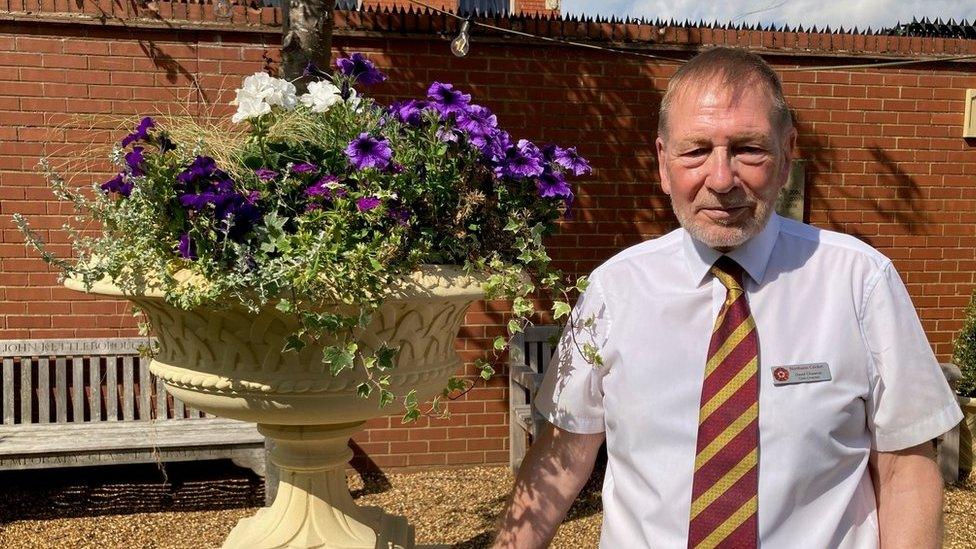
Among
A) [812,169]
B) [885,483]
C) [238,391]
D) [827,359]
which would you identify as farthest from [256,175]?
[812,169]

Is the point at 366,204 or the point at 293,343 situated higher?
the point at 366,204

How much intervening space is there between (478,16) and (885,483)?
3857 mm

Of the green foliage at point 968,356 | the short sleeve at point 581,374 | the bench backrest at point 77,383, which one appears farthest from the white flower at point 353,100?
the green foliage at point 968,356

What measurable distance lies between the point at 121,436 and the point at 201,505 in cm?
64

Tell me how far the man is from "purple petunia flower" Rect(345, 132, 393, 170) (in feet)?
1.82

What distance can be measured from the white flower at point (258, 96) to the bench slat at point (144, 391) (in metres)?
3.37

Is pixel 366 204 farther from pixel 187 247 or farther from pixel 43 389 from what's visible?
pixel 43 389

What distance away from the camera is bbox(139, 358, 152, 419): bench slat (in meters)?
4.73

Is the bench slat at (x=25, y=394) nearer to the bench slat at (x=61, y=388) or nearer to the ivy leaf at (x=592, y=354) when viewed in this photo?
the bench slat at (x=61, y=388)

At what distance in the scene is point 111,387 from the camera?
4.66 meters

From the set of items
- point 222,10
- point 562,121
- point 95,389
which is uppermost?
point 222,10

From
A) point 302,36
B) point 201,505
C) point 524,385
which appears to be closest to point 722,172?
point 302,36

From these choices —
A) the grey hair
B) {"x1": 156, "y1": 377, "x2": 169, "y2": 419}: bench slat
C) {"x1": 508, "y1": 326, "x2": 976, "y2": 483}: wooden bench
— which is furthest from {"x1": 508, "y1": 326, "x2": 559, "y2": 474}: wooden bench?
the grey hair

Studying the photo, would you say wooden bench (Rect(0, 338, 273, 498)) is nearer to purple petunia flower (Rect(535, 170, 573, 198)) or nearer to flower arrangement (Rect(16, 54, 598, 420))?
flower arrangement (Rect(16, 54, 598, 420))
